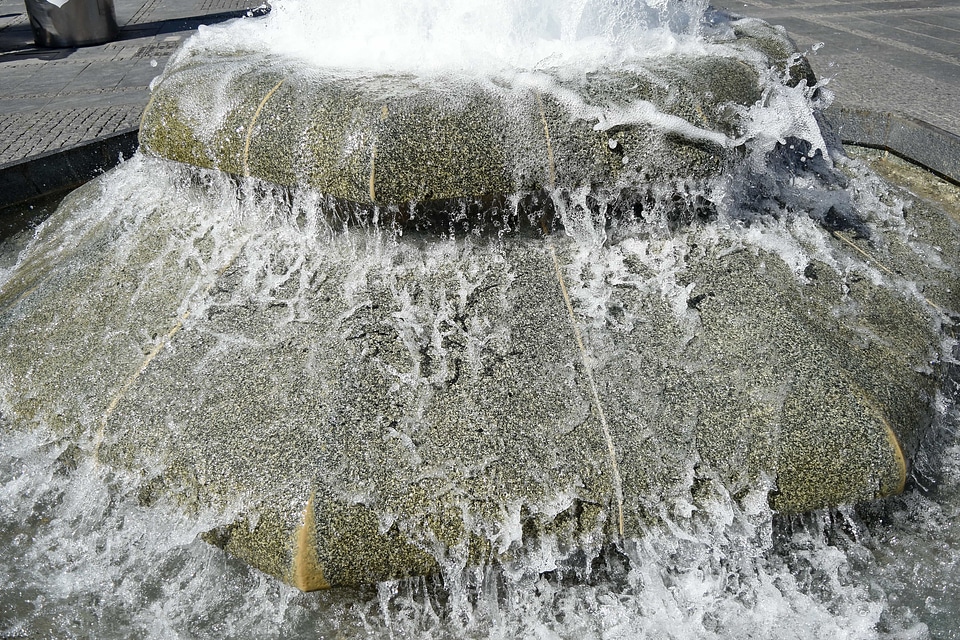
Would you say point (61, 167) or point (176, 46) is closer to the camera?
point (61, 167)

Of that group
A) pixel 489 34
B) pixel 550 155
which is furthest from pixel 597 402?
pixel 489 34

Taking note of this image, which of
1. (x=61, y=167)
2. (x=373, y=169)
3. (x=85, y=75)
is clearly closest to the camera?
(x=373, y=169)

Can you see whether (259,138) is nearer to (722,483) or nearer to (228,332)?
(228,332)

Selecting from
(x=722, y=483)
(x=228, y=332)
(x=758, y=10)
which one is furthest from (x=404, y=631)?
(x=758, y=10)

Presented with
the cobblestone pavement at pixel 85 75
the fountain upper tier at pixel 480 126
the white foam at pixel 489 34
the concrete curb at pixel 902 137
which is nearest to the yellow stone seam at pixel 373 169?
the fountain upper tier at pixel 480 126

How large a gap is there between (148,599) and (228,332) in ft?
4.05

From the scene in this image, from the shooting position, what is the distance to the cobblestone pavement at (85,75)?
8.05 metres

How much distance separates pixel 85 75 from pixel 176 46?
1607 millimetres

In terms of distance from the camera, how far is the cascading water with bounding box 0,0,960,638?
311 cm

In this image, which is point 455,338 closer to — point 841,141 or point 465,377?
point 465,377

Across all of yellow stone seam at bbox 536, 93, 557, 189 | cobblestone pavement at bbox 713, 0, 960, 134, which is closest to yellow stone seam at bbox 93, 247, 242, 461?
yellow stone seam at bbox 536, 93, 557, 189

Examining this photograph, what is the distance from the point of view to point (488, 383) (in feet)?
11.3

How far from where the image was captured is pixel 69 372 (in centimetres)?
391

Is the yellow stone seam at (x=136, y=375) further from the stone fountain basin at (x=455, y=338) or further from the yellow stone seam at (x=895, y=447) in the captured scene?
the yellow stone seam at (x=895, y=447)
